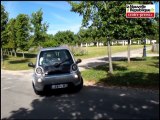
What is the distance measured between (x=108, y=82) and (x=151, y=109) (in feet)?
17.1

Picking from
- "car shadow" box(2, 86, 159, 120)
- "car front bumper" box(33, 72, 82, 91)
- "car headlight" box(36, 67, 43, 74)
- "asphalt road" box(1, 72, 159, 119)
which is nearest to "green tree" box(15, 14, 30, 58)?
"asphalt road" box(1, 72, 159, 119)

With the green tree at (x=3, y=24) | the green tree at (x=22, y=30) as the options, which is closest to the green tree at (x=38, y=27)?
the green tree at (x=22, y=30)

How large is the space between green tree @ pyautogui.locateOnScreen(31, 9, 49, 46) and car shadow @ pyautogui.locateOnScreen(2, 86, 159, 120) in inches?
1158

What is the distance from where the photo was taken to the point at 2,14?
2808cm

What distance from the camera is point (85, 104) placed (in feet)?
28.5

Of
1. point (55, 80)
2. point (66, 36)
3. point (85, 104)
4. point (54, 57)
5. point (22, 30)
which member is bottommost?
point (85, 104)

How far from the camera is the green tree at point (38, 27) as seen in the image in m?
39.2

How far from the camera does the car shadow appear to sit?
7387 millimetres

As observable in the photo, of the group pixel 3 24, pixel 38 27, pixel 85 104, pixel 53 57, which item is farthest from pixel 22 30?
pixel 85 104

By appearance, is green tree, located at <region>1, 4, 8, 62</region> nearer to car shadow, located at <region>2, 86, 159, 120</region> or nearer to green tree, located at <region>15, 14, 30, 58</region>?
green tree, located at <region>15, 14, 30, 58</region>

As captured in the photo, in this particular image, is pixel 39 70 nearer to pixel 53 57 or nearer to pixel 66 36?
pixel 53 57

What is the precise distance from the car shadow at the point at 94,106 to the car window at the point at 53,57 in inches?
50.3

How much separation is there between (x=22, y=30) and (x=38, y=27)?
2847mm

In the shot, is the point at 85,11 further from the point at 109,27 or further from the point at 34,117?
the point at 34,117
